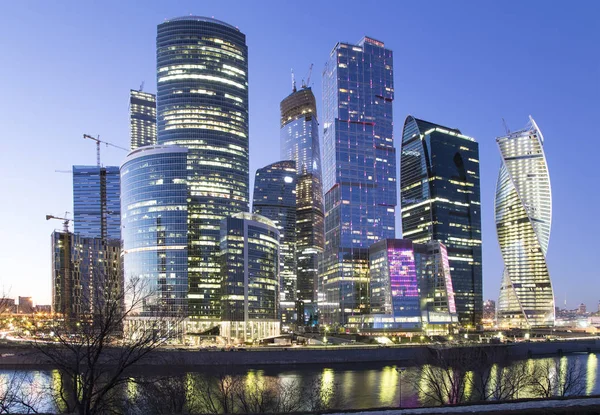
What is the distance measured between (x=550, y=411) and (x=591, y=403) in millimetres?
3802

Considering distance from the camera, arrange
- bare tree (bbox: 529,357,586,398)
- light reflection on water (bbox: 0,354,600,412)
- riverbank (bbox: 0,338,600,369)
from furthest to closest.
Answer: riverbank (bbox: 0,338,600,369)
light reflection on water (bbox: 0,354,600,412)
bare tree (bbox: 529,357,586,398)

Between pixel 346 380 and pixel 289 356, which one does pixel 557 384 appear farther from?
pixel 289 356

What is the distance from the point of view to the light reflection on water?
74.8m

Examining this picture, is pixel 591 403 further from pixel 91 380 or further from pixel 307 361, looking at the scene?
pixel 307 361

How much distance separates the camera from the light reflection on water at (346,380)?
74.8m

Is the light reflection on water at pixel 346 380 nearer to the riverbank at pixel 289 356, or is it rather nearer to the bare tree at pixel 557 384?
the bare tree at pixel 557 384

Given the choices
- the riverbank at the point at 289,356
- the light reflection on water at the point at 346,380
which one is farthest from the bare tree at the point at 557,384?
the riverbank at the point at 289,356

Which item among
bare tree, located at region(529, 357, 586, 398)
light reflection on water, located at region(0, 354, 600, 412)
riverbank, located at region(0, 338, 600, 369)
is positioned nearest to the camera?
bare tree, located at region(529, 357, 586, 398)

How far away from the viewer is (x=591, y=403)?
34.1m

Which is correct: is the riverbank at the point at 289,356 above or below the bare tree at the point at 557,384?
below

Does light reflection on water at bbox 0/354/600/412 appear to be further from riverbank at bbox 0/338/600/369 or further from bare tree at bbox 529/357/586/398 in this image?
riverbank at bbox 0/338/600/369

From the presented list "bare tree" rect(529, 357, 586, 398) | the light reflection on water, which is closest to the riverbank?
the light reflection on water

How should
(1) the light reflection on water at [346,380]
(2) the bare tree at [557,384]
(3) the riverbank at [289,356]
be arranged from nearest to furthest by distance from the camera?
(2) the bare tree at [557,384] → (1) the light reflection on water at [346,380] → (3) the riverbank at [289,356]

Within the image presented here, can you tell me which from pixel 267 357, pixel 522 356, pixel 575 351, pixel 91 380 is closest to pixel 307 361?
pixel 267 357
